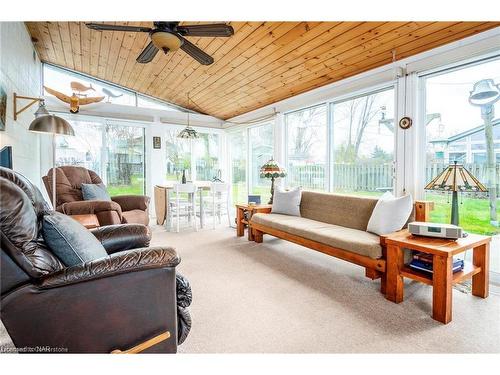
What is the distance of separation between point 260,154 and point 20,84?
12.9 feet

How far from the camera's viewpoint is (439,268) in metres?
1.81

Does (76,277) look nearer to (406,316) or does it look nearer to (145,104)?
(406,316)

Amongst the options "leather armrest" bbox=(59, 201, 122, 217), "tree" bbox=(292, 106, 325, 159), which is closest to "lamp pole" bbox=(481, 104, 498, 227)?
"tree" bbox=(292, 106, 325, 159)

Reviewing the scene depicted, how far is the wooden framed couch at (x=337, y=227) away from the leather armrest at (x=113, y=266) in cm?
167

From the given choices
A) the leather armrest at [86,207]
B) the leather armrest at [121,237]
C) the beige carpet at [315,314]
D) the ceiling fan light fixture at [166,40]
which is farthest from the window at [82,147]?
the leather armrest at [121,237]

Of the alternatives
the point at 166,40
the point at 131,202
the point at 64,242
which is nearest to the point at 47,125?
the point at 166,40

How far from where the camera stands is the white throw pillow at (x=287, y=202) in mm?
3674

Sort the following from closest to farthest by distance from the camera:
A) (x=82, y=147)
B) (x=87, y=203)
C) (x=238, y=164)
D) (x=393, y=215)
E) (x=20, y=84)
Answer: (x=393, y=215) → (x=87, y=203) → (x=20, y=84) → (x=82, y=147) → (x=238, y=164)

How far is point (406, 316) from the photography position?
1.85 metres

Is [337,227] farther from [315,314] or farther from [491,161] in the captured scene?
[491,161]

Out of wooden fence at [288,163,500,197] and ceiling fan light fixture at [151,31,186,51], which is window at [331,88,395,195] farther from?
ceiling fan light fixture at [151,31,186,51]

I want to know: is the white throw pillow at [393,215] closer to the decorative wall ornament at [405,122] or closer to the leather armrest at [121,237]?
the decorative wall ornament at [405,122]

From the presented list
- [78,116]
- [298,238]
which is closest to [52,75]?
[78,116]
